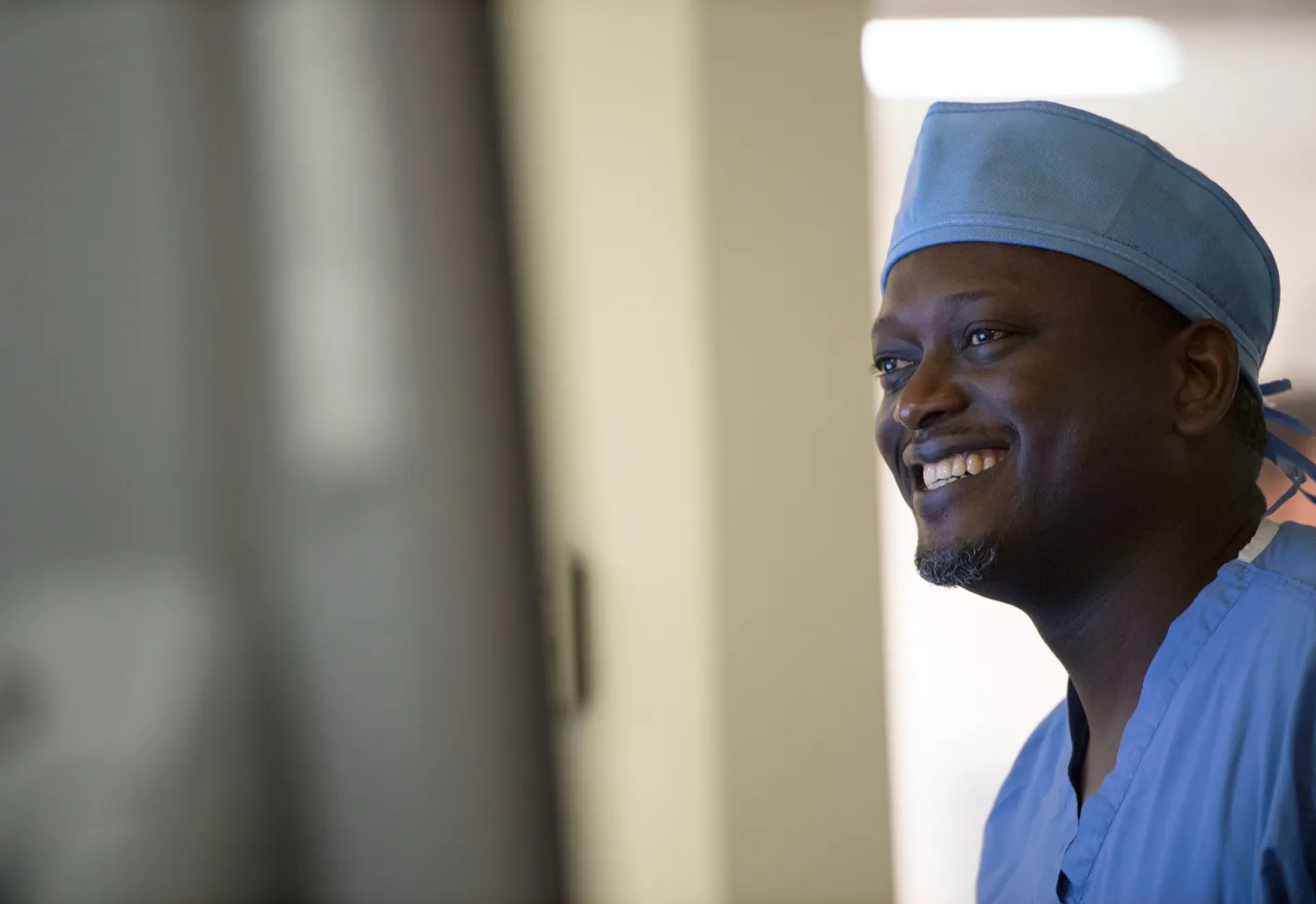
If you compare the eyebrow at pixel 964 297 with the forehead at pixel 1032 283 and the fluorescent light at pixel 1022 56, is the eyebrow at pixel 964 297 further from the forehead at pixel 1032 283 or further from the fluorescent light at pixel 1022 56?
the fluorescent light at pixel 1022 56

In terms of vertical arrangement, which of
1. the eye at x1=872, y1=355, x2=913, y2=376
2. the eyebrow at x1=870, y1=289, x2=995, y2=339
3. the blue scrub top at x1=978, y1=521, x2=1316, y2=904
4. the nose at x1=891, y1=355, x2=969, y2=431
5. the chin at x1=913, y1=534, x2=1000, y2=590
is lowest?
the blue scrub top at x1=978, y1=521, x2=1316, y2=904

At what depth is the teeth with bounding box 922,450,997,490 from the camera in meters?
0.84

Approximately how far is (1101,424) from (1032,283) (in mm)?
126

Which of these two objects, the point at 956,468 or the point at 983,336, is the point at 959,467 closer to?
the point at 956,468

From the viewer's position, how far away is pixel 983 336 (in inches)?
32.9

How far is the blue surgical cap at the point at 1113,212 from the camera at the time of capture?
82cm

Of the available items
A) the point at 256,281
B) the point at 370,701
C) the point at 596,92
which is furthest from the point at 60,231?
the point at 596,92

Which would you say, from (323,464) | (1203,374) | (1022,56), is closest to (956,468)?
(1203,374)

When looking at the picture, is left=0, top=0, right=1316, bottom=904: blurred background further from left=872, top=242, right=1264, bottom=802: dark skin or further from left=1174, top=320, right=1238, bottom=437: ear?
left=1174, top=320, right=1238, bottom=437: ear

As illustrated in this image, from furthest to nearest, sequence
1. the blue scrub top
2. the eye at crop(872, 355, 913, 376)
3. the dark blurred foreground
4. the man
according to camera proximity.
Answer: the eye at crop(872, 355, 913, 376), the man, the blue scrub top, the dark blurred foreground

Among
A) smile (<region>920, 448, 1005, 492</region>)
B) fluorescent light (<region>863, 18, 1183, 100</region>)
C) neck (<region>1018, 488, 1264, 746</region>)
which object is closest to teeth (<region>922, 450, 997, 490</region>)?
smile (<region>920, 448, 1005, 492</region>)

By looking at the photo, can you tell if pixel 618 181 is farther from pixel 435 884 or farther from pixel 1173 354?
pixel 435 884

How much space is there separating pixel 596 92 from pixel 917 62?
0.37 m

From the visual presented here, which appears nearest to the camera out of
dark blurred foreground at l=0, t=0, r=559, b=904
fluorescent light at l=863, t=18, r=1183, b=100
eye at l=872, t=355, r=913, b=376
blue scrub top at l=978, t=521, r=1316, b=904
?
dark blurred foreground at l=0, t=0, r=559, b=904
